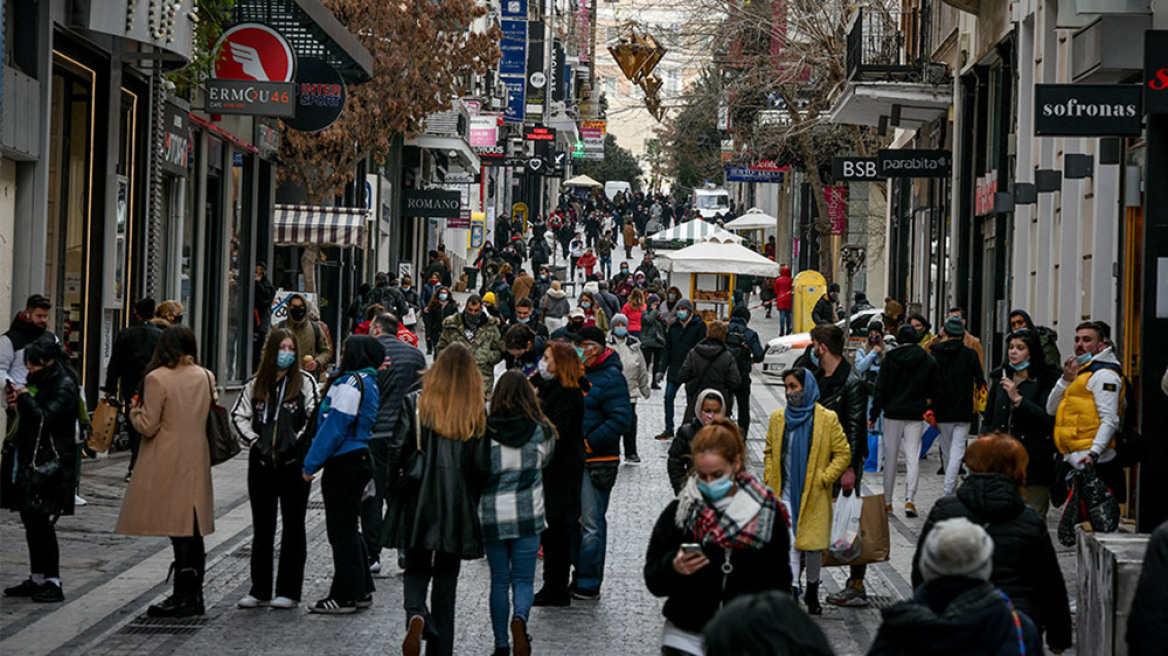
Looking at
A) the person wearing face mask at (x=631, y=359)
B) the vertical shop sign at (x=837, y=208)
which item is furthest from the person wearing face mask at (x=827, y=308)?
the person wearing face mask at (x=631, y=359)

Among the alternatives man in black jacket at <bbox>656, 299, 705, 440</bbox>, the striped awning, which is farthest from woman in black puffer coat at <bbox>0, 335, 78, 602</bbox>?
the striped awning

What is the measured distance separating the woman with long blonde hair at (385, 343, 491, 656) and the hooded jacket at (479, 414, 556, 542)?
0.23ft

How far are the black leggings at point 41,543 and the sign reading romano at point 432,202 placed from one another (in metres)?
31.6

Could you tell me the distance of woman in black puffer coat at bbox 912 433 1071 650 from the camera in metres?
7.07

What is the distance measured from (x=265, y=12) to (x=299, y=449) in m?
12.6

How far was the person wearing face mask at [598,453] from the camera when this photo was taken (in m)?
11.6

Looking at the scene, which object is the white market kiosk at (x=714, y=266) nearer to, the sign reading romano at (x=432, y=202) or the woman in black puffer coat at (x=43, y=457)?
the sign reading romano at (x=432, y=202)

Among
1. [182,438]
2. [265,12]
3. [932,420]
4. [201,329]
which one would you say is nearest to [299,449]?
[182,438]

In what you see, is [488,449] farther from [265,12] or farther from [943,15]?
[943,15]

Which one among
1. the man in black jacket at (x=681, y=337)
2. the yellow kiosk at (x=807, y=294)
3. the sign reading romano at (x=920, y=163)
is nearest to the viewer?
the man in black jacket at (x=681, y=337)

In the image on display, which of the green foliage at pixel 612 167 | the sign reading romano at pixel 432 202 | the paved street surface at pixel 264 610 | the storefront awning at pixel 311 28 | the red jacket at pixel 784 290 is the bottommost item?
the paved street surface at pixel 264 610

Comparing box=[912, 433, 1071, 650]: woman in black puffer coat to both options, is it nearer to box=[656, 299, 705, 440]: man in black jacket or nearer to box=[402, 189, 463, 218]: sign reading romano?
box=[656, 299, 705, 440]: man in black jacket

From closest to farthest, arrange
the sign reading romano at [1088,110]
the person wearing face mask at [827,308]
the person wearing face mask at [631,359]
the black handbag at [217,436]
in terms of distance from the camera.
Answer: the black handbag at [217,436]
the sign reading romano at [1088,110]
the person wearing face mask at [631,359]
the person wearing face mask at [827,308]

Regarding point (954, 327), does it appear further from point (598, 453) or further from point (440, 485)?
point (440, 485)
